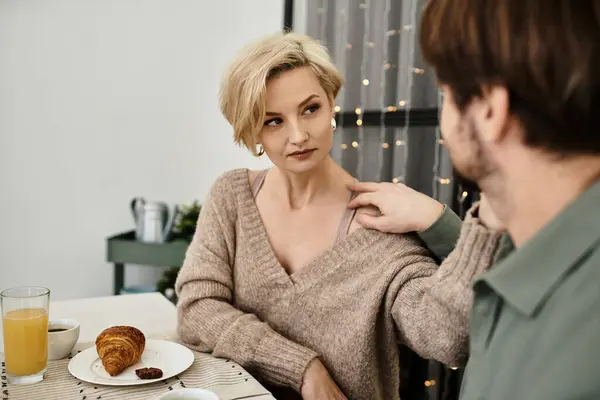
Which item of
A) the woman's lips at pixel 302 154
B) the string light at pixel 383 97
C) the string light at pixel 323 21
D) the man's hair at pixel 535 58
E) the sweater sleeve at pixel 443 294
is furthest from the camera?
the string light at pixel 323 21

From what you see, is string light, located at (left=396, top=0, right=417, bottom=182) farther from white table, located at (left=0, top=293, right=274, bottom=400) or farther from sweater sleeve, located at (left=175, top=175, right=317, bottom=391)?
white table, located at (left=0, top=293, right=274, bottom=400)

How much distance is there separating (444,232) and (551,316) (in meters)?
0.65

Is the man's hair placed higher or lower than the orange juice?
higher

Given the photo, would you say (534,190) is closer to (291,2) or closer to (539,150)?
(539,150)

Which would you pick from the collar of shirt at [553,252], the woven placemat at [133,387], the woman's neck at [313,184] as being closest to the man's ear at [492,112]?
the collar of shirt at [553,252]

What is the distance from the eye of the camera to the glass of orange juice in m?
1.05

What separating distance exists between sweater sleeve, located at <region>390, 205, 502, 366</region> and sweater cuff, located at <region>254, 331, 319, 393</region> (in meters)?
0.22

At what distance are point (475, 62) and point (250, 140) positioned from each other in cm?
78

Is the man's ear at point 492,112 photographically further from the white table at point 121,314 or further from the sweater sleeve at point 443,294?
the white table at point 121,314

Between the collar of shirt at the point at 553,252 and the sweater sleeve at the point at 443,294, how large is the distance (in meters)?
0.26

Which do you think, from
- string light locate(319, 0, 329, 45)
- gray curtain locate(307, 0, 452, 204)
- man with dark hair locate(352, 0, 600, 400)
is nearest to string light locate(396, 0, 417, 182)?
gray curtain locate(307, 0, 452, 204)

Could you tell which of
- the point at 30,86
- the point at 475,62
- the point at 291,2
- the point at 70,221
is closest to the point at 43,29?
the point at 30,86

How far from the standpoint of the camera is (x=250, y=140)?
1.32 m

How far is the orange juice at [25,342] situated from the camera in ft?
3.44
